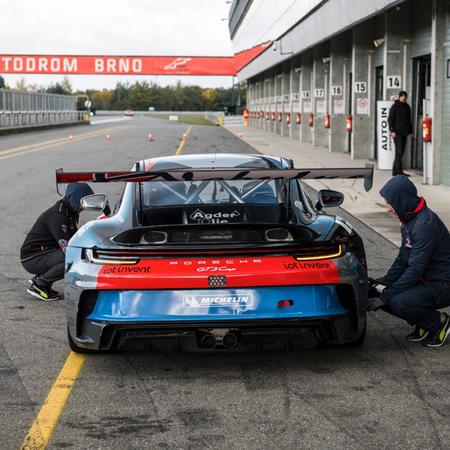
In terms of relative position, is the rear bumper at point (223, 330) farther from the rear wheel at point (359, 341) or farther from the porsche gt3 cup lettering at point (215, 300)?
the rear wheel at point (359, 341)

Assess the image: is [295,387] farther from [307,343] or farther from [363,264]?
[363,264]

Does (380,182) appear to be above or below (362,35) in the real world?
below

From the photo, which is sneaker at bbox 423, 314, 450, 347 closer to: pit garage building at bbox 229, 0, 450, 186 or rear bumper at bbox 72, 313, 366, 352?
rear bumper at bbox 72, 313, 366, 352

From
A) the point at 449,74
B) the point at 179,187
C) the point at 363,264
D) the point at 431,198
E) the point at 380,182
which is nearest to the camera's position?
the point at 363,264

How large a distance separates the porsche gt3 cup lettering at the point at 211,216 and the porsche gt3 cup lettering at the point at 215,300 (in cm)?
95

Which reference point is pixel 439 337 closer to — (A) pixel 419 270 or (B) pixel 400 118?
(A) pixel 419 270

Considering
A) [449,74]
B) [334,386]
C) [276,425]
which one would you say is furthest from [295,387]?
[449,74]

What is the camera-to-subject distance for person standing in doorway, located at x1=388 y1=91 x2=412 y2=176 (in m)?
19.4

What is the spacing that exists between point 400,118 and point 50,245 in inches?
521

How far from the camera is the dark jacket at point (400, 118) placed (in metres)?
19.4

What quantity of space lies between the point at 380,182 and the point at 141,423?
14675 mm

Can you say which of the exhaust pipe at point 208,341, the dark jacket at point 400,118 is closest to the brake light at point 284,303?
the exhaust pipe at point 208,341

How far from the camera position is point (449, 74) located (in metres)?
17.1

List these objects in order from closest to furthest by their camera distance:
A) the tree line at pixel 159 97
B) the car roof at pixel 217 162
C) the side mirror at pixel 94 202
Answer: the side mirror at pixel 94 202, the car roof at pixel 217 162, the tree line at pixel 159 97
